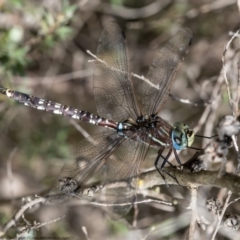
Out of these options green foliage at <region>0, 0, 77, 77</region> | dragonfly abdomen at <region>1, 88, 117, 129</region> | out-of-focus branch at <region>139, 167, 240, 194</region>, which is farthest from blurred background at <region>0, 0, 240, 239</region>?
out-of-focus branch at <region>139, 167, 240, 194</region>

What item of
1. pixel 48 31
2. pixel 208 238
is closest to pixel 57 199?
pixel 208 238

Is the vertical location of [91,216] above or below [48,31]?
below

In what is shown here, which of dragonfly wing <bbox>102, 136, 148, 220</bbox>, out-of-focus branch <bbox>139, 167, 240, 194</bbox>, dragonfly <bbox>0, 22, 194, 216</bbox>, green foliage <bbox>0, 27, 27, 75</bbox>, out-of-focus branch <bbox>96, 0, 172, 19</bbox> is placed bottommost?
out-of-focus branch <bbox>139, 167, 240, 194</bbox>

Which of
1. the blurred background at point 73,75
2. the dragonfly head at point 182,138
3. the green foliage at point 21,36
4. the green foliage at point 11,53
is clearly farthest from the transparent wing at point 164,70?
the green foliage at point 11,53

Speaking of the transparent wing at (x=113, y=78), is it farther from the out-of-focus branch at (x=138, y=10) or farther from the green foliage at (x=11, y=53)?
the out-of-focus branch at (x=138, y=10)

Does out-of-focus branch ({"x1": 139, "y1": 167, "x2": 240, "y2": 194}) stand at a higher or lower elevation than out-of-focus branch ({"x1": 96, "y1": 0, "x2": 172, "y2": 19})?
lower

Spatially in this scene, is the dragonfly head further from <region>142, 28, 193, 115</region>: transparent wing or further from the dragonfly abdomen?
the dragonfly abdomen

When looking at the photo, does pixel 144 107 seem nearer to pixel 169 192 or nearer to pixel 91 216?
pixel 169 192
